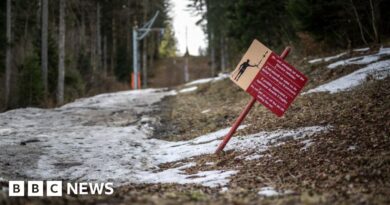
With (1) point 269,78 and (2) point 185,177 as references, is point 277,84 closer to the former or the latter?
(1) point 269,78

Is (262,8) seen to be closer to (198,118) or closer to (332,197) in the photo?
(198,118)

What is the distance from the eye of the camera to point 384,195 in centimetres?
531

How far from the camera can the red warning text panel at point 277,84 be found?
886 cm

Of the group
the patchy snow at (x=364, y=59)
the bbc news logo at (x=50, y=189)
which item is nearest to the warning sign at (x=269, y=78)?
the bbc news logo at (x=50, y=189)

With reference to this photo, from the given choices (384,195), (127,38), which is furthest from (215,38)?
(384,195)

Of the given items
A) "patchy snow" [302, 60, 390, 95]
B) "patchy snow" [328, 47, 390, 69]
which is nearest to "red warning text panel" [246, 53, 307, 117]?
"patchy snow" [302, 60, 390, 95]

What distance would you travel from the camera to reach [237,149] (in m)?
9.38

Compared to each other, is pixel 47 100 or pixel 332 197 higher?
pixel 332 197

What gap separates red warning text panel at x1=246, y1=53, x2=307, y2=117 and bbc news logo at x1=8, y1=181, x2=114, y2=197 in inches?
141

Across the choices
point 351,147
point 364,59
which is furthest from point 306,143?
point 364,59

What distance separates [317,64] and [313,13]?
2.52 m

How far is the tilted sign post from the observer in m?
8.88

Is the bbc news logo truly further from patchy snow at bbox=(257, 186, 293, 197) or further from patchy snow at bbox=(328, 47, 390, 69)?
patchy snow at bbox=(328, 47, 390, 69)

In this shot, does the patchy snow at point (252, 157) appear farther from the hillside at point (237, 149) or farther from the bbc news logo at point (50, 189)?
the bbc news logo at point (50, 189)
